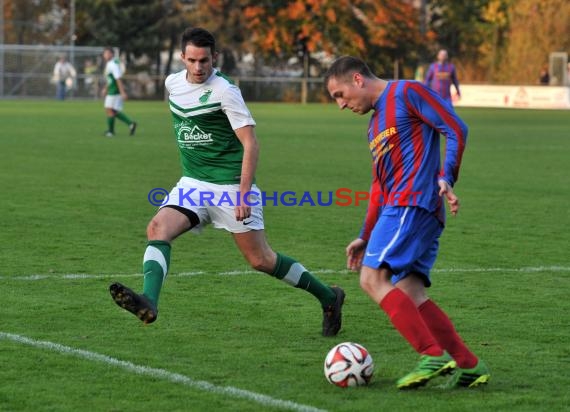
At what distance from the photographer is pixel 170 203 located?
7086mm

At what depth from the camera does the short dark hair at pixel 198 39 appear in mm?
6871

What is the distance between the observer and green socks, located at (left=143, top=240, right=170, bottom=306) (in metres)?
6.58

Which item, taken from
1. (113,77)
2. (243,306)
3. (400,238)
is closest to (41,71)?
(113,77)

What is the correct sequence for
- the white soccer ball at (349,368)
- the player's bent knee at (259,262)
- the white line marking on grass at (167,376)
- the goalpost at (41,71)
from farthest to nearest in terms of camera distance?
the goalpost at (41,71) → the player's bent knee at (259,262) → the white soccer ball at (349,368) → the white line marking on grass at (167,376)

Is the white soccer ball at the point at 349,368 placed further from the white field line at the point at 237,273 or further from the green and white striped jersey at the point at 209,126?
the white field line at the point at 237,273

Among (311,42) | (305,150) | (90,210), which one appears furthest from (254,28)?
(90,210)

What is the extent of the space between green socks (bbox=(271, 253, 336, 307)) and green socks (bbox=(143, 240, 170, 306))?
749mm

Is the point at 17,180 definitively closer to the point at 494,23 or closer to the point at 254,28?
the point at 254,28

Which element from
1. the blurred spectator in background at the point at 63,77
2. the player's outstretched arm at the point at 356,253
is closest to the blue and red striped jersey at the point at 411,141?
the player's outstretched arm at the point at 356,253

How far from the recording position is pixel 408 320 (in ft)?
18.7

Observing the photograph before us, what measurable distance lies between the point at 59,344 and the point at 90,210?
270 inches

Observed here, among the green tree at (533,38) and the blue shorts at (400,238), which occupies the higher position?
the blue shorts at (400,238)

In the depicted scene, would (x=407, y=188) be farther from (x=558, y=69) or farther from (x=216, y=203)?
(x=558, y=69)

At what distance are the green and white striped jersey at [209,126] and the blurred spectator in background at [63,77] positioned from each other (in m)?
44.0
